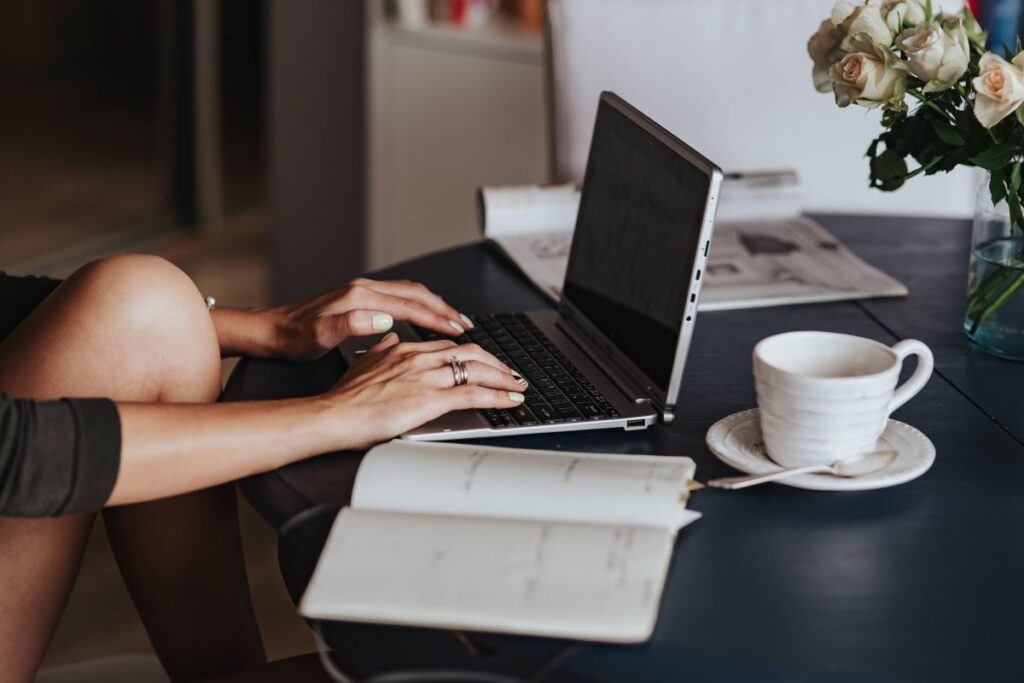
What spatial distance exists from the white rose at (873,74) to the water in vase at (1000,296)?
0.66ft

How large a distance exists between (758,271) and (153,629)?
0.77 m

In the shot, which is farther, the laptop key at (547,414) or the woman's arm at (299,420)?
the laptop key at (547,414)

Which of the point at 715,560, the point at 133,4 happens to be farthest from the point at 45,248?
the point at 715,560

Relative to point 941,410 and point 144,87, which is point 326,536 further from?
point 144,87

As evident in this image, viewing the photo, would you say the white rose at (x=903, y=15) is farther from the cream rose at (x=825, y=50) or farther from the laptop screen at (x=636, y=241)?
the laptop screen at (x=636, y=241)

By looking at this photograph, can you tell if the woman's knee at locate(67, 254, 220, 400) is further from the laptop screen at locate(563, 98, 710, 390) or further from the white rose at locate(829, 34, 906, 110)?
the white rose at locate(829, 34, 906, 110)

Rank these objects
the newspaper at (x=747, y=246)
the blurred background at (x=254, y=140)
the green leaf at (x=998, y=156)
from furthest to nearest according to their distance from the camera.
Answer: the blurred background at (x=254, y=140) < the newspaper at (x=747, y=246) < the green leaf at (x=998, y=156)

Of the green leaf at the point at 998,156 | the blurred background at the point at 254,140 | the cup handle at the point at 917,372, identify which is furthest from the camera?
the blurred background at the point at 254,140

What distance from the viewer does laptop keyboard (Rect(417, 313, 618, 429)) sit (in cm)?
111

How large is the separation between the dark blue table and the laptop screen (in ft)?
0.27

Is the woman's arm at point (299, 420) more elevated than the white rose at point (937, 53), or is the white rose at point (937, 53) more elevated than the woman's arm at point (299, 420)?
the white rose at point (937, 53)

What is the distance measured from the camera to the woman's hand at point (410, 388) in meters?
1.05

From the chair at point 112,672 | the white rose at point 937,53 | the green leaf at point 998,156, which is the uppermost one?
the white rose at point 937,53

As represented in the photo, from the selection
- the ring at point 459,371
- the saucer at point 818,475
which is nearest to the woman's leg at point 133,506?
the ring at point 459,371
